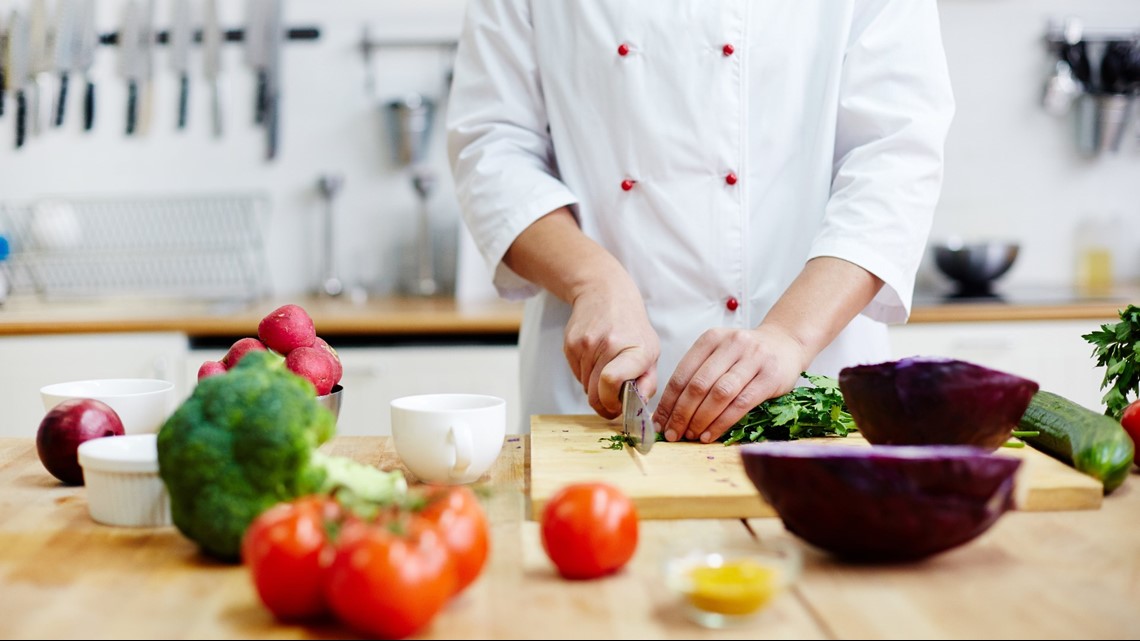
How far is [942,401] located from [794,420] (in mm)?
244

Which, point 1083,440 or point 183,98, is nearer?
point 1083,440

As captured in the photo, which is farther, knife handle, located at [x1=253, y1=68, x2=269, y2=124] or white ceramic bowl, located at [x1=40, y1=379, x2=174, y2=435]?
knife handle, located at [x1=253, y1=68, x2=269, y2=124]

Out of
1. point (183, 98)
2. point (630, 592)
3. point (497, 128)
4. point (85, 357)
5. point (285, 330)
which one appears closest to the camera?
point (630, 592)

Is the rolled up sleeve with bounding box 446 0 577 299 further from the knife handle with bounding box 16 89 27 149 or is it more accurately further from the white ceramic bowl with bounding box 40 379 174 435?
the knife handle with bounding box 16 89 27 149

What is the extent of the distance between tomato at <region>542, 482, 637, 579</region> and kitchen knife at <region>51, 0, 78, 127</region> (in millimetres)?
2524

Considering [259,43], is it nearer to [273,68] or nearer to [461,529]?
[273,68]

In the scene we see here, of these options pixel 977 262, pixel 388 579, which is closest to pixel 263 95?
pixel 977 262

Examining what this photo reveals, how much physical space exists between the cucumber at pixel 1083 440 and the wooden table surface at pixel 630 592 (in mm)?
65

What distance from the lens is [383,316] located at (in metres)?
2.39

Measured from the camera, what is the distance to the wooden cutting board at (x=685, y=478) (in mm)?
924

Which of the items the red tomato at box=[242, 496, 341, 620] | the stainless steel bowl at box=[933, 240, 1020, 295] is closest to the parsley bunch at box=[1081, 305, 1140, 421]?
the red tomato at box=[242, 496, 341, 620]

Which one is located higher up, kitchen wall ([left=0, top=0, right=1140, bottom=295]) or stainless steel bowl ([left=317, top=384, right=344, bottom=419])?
kitchen wall ([left=0, top=0, right=1140, bottom=295])

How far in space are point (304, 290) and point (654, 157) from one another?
1.77m

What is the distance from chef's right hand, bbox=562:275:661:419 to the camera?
1191mm
